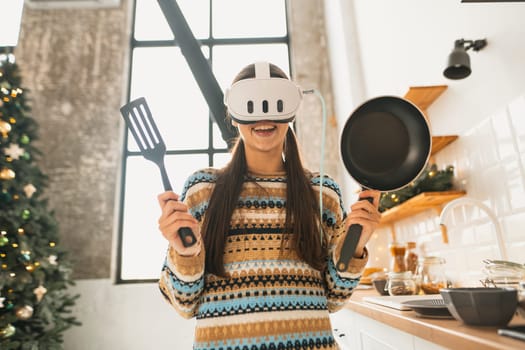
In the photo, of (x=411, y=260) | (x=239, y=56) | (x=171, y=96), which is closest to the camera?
(x=411, y=260)

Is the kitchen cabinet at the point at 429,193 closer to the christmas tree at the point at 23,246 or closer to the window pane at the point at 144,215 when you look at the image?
the window pane at the point at 144,215

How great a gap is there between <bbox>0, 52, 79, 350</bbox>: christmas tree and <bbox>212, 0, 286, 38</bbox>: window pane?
2129 mm

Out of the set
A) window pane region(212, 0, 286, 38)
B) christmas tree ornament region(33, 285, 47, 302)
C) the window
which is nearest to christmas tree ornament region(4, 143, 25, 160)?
christmas tree ornament region(33, 285, 47, 302)

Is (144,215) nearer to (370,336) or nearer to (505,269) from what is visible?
(370,336)

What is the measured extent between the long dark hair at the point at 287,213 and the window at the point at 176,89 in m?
2.55

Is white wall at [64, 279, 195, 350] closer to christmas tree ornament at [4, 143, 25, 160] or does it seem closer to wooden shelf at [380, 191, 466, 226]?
christmas tree ornament at [4, 143, 25, 160]

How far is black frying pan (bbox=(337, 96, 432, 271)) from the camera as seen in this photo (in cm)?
76

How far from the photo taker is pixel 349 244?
2.27 feet

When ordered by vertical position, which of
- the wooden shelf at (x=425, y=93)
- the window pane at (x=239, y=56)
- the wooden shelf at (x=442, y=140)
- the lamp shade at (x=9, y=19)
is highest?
the window pane at (x=239, y=56)

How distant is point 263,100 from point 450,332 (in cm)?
58

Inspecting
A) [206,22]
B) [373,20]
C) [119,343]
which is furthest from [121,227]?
[373,20]

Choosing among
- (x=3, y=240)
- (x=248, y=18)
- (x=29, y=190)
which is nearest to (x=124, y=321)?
(x=3, y=240)

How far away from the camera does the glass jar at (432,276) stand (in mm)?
1420

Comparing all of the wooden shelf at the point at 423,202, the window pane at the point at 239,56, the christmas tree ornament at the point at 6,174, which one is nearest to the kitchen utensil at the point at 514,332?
the wooden shelf at the point at 423,202
